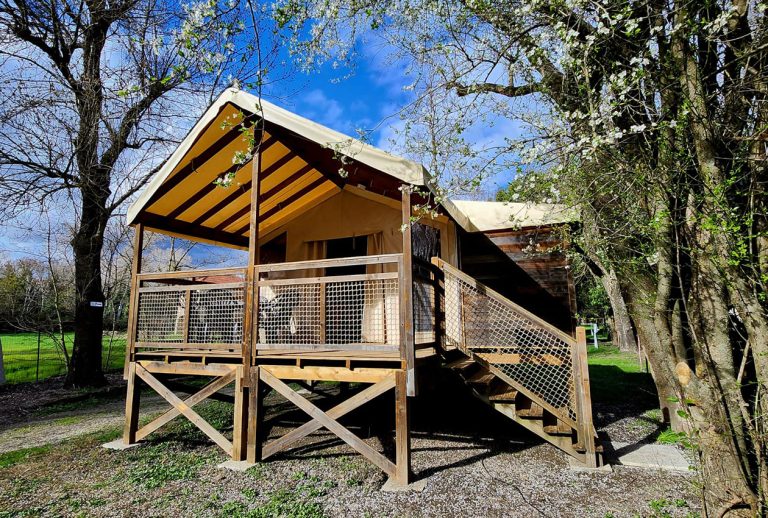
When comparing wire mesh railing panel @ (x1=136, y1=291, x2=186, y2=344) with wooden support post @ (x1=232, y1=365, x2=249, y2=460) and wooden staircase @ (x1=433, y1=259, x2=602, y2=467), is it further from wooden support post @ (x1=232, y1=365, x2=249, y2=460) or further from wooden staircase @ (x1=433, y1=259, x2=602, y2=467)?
wooden staircase @ (x1=433, y1=259, x2=602, y2=467)

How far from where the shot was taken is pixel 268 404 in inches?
339

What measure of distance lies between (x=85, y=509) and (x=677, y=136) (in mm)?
6033

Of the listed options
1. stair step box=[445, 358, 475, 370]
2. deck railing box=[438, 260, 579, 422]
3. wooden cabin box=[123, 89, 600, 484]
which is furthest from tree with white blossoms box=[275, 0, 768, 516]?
stair step box=[445, 358, 475, 370]

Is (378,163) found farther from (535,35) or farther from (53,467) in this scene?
(53,467)

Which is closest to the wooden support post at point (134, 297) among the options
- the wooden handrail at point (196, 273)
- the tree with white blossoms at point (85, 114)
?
the wooden handrail at point (196, 273)

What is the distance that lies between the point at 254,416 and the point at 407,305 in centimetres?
245

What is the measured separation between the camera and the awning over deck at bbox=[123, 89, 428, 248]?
189 inches

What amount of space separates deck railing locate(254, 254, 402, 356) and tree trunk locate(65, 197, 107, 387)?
5.41 metres

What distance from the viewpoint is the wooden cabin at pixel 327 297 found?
4805 millimetres

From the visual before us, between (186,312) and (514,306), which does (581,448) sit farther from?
(186,312)

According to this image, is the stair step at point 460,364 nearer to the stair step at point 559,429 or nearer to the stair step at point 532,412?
the stair step at point 532,412

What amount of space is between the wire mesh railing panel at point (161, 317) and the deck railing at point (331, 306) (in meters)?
1.17

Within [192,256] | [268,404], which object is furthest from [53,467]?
[192,256]

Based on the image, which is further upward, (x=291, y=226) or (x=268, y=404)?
(x=291, y=226)
